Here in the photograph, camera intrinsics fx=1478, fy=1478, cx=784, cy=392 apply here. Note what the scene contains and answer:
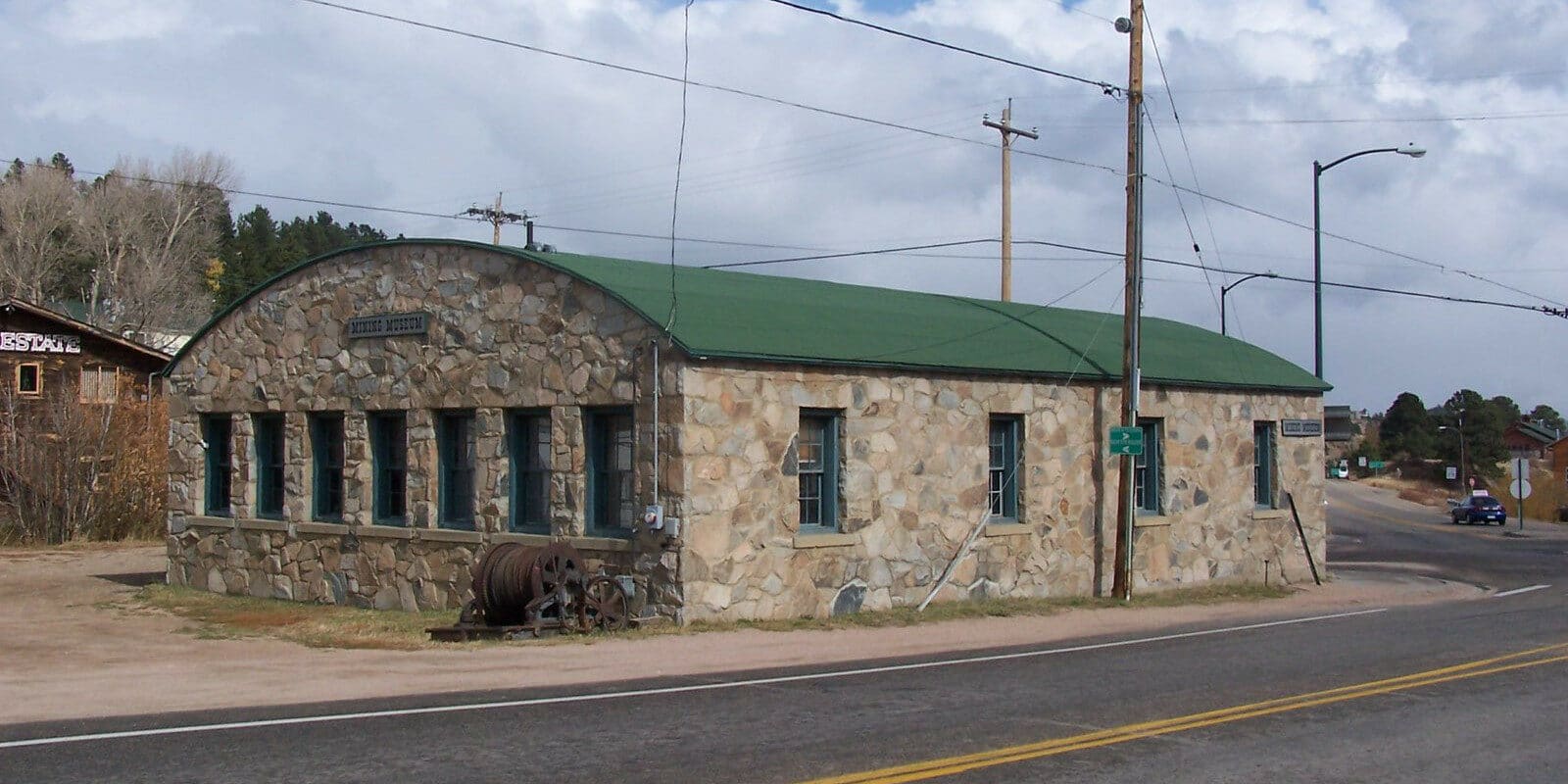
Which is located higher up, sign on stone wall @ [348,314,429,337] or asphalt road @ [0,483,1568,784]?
sign on stone wall @ [348,314,429,337]

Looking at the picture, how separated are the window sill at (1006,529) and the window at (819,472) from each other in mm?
2969

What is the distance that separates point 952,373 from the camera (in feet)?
68.8

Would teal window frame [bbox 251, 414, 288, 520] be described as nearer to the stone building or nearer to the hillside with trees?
the stone building

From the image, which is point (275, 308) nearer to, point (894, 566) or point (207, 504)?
point (207, 504)

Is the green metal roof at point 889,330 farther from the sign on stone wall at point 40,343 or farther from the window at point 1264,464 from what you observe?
the sign on stone wall at point 40,343

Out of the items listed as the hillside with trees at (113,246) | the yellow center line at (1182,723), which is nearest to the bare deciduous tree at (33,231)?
the hillside with trees at (113,246)

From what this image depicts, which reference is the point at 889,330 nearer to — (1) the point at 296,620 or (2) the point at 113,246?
(1) the point at 296,620

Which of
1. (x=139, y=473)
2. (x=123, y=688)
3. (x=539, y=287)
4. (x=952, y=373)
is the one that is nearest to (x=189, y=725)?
(x=123, y=688)

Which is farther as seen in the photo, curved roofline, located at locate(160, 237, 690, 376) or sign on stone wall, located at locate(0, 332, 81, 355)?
sign on stone wall, located at locate(0, 332, 81, 355)

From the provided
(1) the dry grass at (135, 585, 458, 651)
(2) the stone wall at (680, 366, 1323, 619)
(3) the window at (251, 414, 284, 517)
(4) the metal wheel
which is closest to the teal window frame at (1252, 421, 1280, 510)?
(2) the stone wall at (680, 366, 1323, 619)

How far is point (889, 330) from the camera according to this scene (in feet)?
69.3

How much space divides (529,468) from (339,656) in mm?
5253

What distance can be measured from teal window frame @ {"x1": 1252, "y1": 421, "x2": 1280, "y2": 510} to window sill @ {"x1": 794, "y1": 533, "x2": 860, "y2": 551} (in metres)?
10.9

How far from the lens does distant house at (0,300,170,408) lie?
40.0 metres
